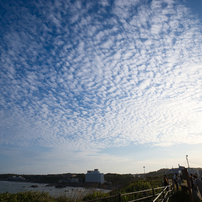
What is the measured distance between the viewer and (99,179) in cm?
7725

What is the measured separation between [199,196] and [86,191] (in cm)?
821

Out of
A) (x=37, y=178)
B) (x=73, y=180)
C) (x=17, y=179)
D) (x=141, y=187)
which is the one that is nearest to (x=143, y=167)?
(x=73, y=180)

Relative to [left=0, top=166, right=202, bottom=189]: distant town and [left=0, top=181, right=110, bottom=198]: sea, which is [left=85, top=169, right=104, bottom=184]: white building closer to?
[left=0, top=166, right=202, bottom=189]: distant town

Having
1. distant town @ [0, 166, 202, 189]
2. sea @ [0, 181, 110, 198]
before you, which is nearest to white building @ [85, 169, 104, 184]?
distant town @ [0, 166, 202, 189]

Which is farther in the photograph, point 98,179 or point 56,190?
point 98,179

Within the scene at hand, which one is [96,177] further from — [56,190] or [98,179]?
[56,190]

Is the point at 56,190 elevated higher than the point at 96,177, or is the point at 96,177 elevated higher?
the point at 96,177

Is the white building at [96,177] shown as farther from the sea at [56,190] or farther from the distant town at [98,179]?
the sea at [56,190]

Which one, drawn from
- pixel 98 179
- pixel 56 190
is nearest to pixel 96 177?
pixel 98 179

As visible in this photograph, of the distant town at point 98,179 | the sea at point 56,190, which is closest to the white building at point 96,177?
the distant town at point 98,179

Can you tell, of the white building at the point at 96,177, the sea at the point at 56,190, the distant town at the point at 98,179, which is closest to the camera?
the sea at the point at 56,190

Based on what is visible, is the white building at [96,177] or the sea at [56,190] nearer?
the sea at [56,190]

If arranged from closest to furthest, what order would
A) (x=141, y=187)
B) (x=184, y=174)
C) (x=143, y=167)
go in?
(x=184, y=174), (x=141, y=187), (x=143, y=167)

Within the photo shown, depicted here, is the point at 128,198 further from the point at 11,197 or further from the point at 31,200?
the point at 11,197
